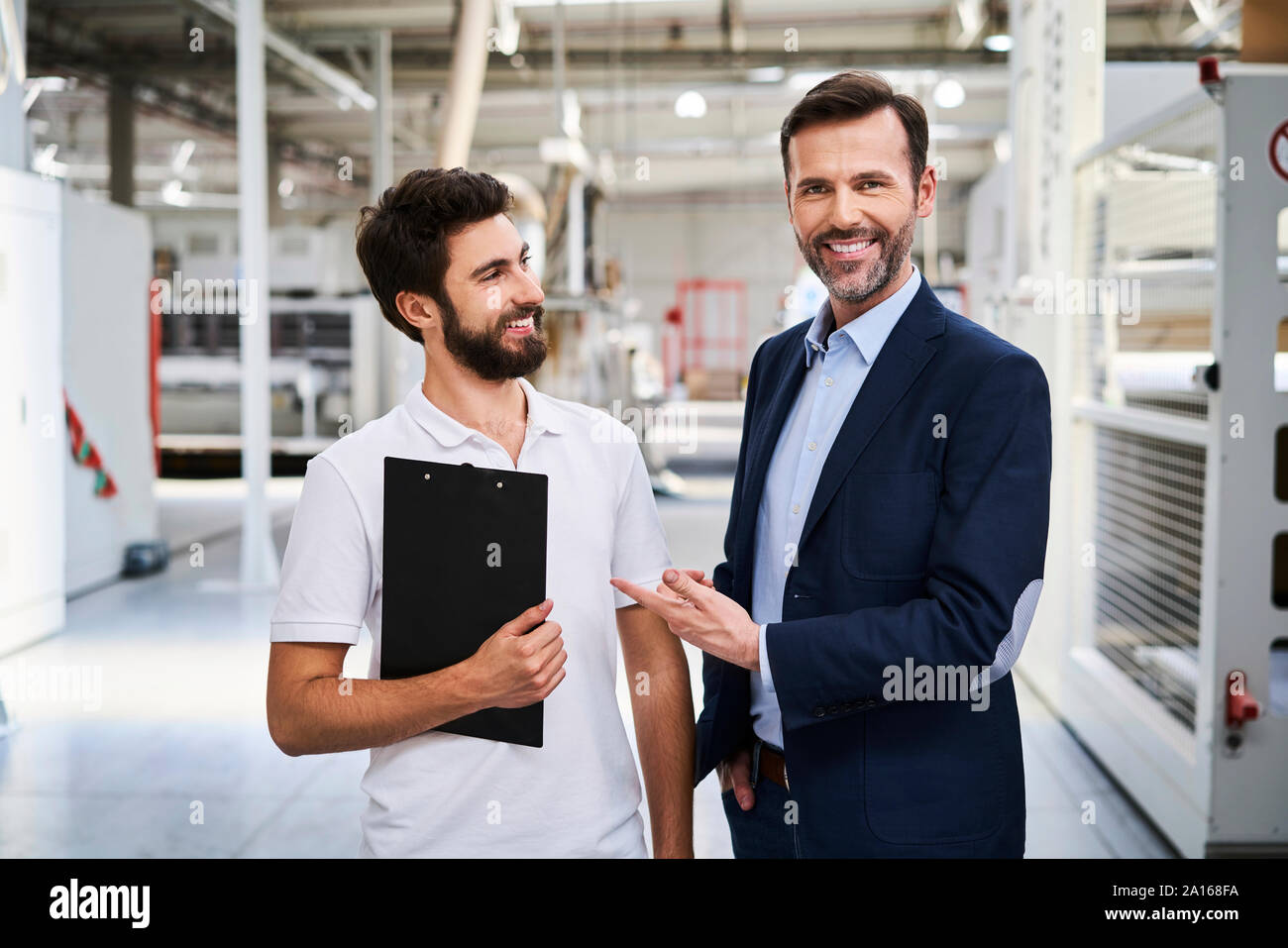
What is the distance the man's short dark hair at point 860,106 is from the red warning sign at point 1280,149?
1.94m

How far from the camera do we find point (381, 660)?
4.62ft

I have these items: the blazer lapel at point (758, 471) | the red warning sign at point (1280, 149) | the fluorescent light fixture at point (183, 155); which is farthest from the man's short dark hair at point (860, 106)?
the fluorescent light fixture at point (183, 155)

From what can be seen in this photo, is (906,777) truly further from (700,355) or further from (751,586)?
(700,355)

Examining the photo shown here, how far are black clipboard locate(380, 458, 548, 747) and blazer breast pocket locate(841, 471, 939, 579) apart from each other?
407mm

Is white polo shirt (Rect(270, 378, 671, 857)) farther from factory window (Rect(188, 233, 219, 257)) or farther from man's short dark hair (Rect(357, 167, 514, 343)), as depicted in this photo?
factory window (Rect(188, 233, 219, 257))

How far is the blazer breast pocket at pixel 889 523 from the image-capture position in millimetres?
1421

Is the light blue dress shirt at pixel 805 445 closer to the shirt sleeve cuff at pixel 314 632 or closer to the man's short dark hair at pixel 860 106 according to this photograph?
the man's short dark hair at pixel 860 106

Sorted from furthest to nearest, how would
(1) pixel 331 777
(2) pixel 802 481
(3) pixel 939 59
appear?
(3) pixel 939 59 < (1) pixel 331 777 < (2) pixel 802 481

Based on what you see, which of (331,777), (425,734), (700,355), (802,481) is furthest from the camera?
(700,355)

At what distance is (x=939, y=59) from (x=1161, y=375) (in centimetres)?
906

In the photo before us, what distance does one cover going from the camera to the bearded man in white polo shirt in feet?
4.51

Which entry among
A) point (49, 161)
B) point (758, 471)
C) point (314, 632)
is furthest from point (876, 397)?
point (49, 161)
